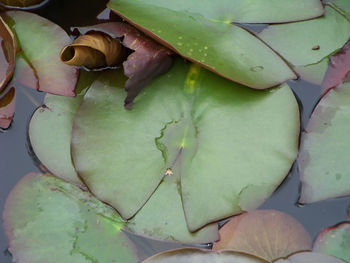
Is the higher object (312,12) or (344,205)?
(312,12)

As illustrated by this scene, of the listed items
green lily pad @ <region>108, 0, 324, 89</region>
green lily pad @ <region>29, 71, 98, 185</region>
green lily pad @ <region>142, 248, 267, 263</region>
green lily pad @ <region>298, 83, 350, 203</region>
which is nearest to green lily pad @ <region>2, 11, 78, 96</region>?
green lily pad @ <region>29, 71, 98, 185</region>

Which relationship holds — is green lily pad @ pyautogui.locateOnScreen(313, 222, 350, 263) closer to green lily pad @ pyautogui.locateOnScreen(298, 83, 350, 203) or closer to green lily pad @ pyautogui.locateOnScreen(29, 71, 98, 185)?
green lily pad @ pyautogui.locateOnScreen(298, 83, 350, 203)

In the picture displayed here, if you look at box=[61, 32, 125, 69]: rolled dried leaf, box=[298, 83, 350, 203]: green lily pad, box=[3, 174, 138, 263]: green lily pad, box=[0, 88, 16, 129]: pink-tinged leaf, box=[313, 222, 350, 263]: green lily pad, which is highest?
box=[61, 32, 125, 69]: rolled dried leaf

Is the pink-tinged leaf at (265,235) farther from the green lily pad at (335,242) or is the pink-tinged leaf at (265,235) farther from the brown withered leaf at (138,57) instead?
the brown withered leaf at (138,57)

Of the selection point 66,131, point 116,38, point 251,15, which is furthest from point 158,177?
point 251,15

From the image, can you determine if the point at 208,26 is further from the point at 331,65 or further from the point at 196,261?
the point at 196,261

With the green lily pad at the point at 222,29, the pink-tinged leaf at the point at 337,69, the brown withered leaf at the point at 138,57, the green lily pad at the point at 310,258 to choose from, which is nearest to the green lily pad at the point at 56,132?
the brown withered leaf at the point at 138,57
